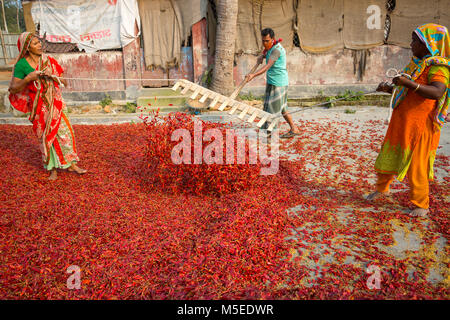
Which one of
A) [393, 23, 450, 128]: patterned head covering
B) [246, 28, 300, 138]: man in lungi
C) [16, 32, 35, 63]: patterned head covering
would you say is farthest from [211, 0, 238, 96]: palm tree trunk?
[393, 23, 450, 128]: patterned head covering

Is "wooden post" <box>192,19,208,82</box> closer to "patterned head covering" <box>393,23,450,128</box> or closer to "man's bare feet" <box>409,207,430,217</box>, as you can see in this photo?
"patterned head covering" <box>393,23,450,128</box>

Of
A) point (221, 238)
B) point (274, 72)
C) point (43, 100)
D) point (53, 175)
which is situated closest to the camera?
point (221, 238)

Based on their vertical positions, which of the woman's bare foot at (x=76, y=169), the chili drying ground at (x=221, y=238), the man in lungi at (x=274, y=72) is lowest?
the chili drying ground at (x=221, y=238)

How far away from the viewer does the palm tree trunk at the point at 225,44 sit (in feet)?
26.2

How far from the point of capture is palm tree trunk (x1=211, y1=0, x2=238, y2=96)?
7.98 meters

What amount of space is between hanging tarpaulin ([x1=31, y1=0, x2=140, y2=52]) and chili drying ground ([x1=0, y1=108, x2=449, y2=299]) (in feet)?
19.6

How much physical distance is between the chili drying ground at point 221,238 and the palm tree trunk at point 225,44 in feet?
15.0

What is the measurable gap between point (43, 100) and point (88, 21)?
20.1 ft

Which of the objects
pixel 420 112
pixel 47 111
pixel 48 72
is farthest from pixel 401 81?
pixel 47 111

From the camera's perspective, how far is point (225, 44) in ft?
26.8

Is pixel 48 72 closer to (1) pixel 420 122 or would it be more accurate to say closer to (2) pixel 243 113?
(2) pixel 243 113

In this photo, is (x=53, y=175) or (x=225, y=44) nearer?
(x=53, y=175)

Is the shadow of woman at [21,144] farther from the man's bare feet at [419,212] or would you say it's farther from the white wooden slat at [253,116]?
the man's bare feet at [419,212]

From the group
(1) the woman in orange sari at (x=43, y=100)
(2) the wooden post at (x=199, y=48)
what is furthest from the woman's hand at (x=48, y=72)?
(2) the wooden post at (x=199, y=48)
